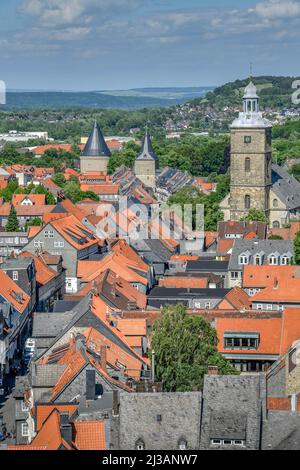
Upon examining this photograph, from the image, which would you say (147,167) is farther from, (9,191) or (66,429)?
(66,429)

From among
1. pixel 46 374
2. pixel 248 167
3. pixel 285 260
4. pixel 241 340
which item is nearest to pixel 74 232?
pixel 285 260

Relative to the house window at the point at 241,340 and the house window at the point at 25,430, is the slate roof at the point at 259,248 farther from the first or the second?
the house window at the point at 25,430

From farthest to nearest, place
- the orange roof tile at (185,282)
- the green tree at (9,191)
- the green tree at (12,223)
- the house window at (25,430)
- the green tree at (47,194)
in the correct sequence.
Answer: the green tree at (9,191), the green tree at (47,194), the green tree at (12,223), the orange roof tile at (185,282), the house window at (25,430)

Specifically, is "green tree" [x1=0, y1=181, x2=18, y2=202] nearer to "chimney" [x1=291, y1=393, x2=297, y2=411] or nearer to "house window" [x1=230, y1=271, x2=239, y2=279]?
"house window" [x1=230, y1=271, x2=239, y2=279]

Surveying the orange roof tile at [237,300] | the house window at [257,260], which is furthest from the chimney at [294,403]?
the house window at [257,260]

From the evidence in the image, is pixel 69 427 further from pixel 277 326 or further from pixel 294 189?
pixel 294 189
